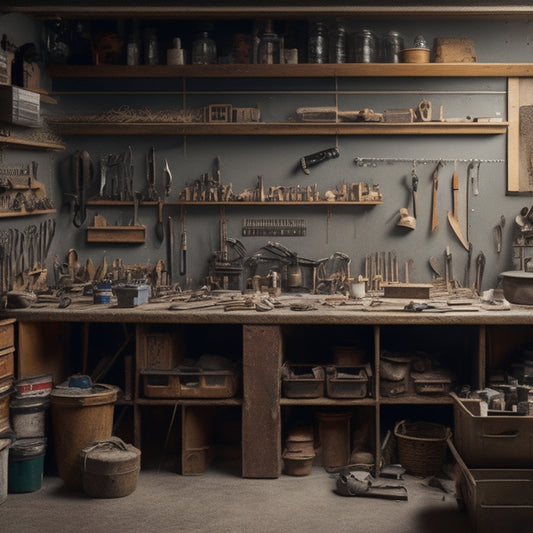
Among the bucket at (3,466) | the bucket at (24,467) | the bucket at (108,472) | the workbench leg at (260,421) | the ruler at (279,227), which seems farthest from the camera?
the ruler at (279,227)

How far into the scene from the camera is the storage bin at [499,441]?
418 cm

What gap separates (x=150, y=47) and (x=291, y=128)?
123cm

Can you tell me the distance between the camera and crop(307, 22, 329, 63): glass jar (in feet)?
19.9

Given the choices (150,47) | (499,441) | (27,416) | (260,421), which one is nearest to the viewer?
(499,441)

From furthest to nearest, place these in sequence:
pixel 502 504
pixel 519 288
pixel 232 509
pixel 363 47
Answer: pixel 363 47 < pixel 519 288 < pixel 232 509 < pixel 502 504

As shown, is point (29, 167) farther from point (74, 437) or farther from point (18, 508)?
point (18, 508)

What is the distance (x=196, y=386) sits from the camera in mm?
5094

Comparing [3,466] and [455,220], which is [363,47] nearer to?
[455,220]

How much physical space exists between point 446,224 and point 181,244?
2041mm

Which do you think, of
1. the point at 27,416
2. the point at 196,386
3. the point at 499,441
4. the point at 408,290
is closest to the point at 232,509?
the point at 196,386

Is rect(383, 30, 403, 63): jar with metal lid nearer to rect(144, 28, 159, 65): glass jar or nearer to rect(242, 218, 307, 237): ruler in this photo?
rect(242, 218, 307, 237): ruler

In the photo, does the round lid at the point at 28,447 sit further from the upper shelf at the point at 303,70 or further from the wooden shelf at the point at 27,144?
the upper shelf at the point at 303,70

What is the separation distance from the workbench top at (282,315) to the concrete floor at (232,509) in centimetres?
98

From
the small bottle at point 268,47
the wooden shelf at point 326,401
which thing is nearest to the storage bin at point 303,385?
the wooden shelf at point 326,401
